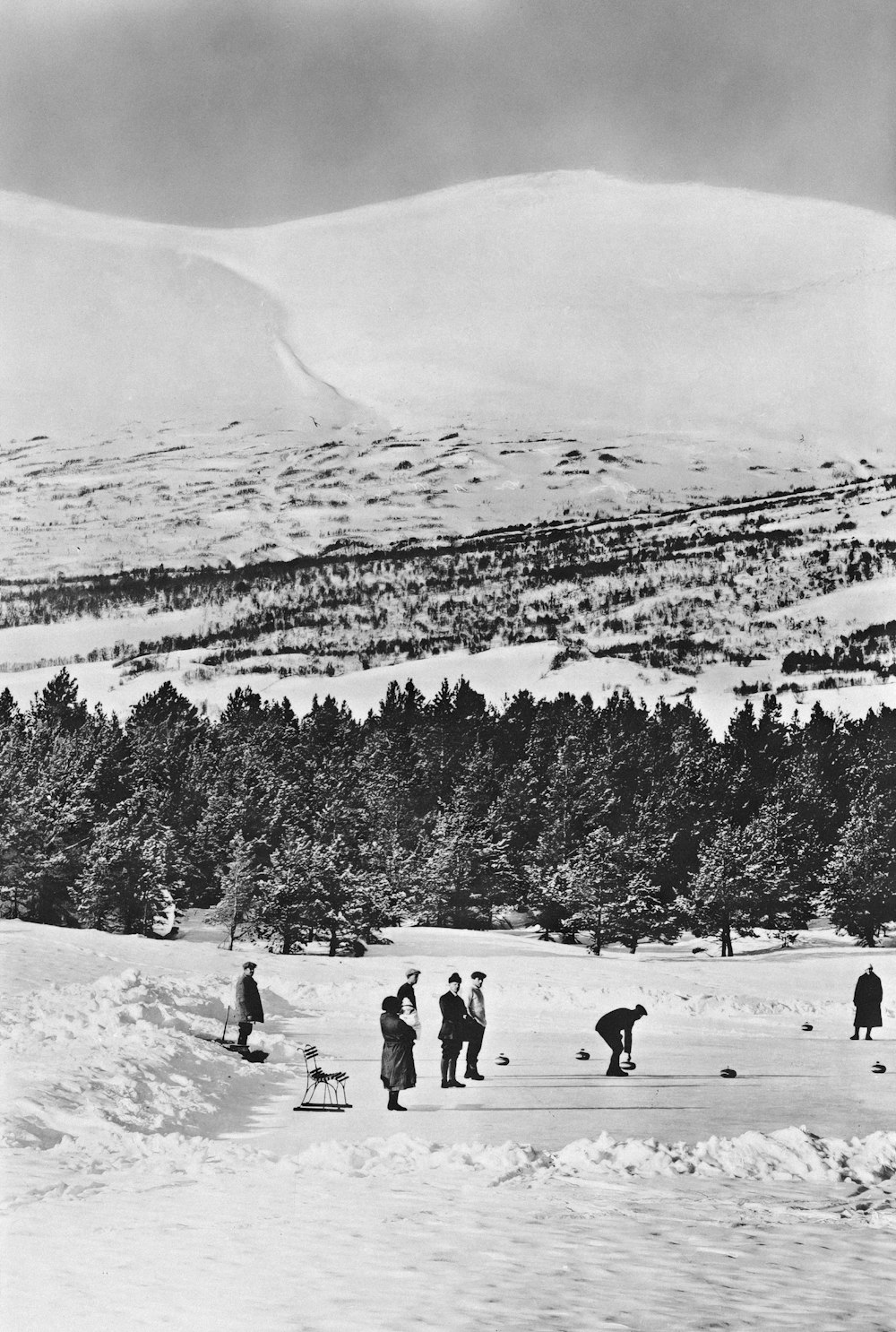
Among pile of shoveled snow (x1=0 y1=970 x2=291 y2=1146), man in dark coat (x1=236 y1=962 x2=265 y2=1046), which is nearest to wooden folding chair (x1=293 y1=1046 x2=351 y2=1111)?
pile of shoveled snow (x1=0 y1=970 x2=291 y2=1146)

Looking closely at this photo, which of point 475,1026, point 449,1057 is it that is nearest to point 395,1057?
point 449,1057

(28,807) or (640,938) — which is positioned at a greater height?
(28,807)

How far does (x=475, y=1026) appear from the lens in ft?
62.8

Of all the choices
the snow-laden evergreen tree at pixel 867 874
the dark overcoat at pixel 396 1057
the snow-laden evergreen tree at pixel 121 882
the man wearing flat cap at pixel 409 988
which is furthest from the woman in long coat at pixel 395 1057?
the snow-laden evergreen tree at pixel 867 874

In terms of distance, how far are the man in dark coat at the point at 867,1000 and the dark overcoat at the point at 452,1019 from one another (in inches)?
440

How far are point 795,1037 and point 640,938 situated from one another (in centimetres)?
3642

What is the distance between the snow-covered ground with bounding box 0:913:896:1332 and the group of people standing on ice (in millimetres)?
375

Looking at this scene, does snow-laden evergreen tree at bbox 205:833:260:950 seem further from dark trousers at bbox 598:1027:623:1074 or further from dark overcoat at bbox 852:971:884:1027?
dark trousers at bbox 598:1027:623:1074

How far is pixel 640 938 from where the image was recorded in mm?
64188

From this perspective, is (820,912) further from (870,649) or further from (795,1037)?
(870,649)

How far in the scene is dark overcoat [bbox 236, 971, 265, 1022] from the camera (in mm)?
20234

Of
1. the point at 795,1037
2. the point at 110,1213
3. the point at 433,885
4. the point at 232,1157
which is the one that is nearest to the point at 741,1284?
the point at 110,1213

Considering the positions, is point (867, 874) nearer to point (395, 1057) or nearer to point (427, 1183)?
point (395, 1057)

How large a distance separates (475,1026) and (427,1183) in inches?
280
